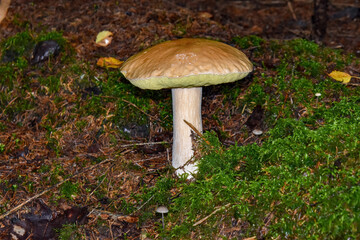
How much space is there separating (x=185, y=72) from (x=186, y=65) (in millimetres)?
65

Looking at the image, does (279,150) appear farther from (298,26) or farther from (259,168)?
(298,26)

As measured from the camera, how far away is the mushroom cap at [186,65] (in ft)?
8.18

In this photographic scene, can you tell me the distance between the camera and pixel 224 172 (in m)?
2.63

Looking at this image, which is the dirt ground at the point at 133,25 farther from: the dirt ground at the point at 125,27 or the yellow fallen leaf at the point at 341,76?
the yellow fallen leaf at the point at 341,76

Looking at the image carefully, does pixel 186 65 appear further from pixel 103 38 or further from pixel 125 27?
pixel 125 27

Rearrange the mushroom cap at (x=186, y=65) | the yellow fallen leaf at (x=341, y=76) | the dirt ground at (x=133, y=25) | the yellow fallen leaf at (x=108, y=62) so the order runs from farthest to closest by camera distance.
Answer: the dirt ground at (x=133, y=25)
the yellow fallen leaf at (x=108, y=62)
the yellow fallen leaf at (x=341, y=76)
the mushroom cap at (x=186, y=65)

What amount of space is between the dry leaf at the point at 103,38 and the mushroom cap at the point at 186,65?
1666mm

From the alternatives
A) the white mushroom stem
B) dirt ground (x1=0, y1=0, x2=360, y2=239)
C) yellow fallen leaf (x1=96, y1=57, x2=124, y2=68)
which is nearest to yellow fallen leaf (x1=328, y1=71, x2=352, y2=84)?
dirt ground (x1=0, y1=0, x2=360, y2=239)

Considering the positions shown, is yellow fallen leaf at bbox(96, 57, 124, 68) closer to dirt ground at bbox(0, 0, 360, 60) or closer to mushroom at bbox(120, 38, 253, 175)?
dirt ground at bbox(0, 0, 360, 60)

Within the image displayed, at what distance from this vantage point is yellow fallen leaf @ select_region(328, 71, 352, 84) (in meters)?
3.49

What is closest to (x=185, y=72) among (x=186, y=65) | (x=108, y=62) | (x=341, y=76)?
(x=186, y=65)

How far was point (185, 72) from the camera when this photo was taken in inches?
97.1

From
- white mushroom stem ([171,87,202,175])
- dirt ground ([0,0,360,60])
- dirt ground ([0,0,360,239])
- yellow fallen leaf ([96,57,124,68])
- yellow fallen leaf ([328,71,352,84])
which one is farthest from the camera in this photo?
dirt ground ([0,0,360,60])

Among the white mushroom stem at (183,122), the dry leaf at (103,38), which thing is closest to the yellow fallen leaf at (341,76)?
the white mushroom stem at (183,122)
